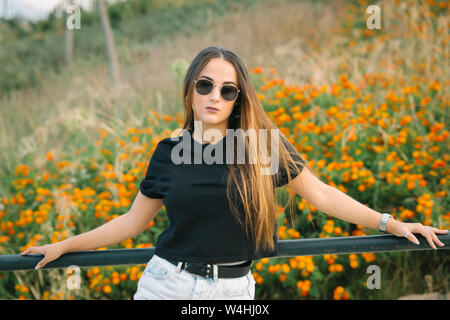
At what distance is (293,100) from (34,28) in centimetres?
→ 1393

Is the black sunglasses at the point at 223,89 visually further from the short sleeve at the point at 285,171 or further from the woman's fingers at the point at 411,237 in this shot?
the woman's fingers at the point at 411,237

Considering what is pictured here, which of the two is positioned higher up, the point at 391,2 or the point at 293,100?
the point at 391,2

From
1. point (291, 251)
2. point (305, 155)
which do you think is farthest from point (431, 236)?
point (305, 155)

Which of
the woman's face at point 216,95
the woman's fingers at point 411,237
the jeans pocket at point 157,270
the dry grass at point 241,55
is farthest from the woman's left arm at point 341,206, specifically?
the dry grass at point 241,55

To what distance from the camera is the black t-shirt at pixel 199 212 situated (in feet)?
5.07

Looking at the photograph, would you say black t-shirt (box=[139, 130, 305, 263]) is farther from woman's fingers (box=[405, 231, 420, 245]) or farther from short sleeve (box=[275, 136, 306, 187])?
woman's fingers (box=[405, 231, 420, 245])

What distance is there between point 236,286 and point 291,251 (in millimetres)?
220

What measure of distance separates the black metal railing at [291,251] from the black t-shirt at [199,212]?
0.08 meters

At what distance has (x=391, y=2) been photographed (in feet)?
23.3

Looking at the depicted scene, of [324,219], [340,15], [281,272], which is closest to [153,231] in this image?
[281,272]

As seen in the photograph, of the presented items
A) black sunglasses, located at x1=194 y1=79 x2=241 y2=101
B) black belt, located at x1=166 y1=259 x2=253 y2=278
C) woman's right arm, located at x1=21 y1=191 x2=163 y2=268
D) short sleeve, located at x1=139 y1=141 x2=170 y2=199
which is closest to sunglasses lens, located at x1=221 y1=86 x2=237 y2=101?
black sunglasses, located at x1=194 y1=79 x2=241 y2=101

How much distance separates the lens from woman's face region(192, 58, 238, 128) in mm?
1653

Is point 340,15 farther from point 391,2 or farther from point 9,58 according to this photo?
point 9,58

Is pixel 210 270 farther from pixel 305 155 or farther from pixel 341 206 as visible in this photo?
pixel 305 155
